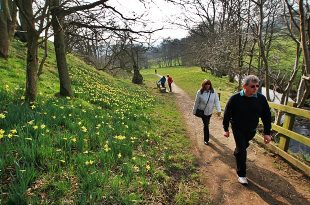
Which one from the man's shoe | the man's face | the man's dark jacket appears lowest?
the man's shoe

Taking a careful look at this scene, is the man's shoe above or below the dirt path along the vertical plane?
above

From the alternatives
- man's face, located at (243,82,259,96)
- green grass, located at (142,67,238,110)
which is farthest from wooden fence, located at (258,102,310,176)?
green grass, located at (142,67,238,110)

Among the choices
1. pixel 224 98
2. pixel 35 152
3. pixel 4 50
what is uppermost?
pixel 4 50

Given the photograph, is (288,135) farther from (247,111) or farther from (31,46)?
(31,46)

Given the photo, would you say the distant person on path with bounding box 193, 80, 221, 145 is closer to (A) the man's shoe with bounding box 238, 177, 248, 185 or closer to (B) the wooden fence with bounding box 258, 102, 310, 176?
(B) the wooden fence with bounding box 258, 102, 310, 176

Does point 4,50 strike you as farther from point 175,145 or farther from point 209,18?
point 209,18

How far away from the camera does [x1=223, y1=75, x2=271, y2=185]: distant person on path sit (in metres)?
5.25

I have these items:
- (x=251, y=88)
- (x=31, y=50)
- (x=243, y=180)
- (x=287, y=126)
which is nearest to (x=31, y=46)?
(x=31, y=50)

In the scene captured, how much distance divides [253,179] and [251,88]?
6.21 feet

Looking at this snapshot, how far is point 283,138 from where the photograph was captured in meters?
6.95

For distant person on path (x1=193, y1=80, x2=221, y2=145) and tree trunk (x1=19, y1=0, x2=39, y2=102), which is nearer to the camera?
tree trunk (x1=19, y1=0, x2=39, y2=102)

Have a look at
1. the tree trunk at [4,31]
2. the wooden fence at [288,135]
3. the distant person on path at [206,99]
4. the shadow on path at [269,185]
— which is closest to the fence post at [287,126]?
the wooden fence at [288,135]

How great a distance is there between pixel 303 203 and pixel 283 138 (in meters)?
2.43

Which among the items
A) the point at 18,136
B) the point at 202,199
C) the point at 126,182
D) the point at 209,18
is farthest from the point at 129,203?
the point at 209,18
